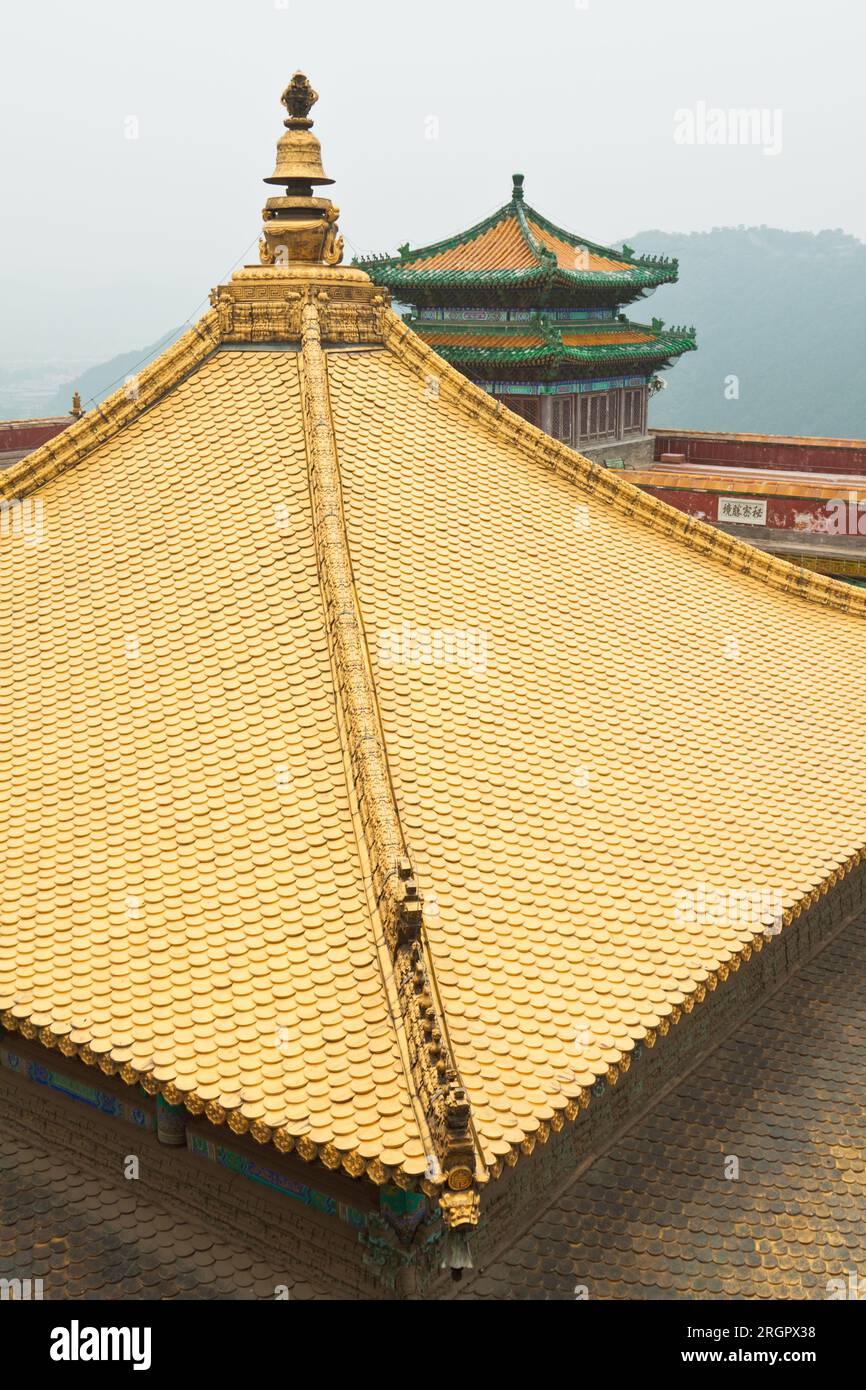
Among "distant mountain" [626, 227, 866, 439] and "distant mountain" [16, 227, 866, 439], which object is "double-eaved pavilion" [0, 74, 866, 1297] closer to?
"distant mountain" [16, 227, 866, 439]

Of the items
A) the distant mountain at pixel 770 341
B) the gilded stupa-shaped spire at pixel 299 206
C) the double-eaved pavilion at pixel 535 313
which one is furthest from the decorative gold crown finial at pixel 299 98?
the distant mountain at pixel 770 341

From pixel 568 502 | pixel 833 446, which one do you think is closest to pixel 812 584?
pixel 568 502

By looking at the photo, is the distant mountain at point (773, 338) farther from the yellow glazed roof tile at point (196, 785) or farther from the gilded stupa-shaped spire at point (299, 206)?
the yellow glazed roof tile at point (196, 785)

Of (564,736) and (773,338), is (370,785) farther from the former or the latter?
(773,338)
